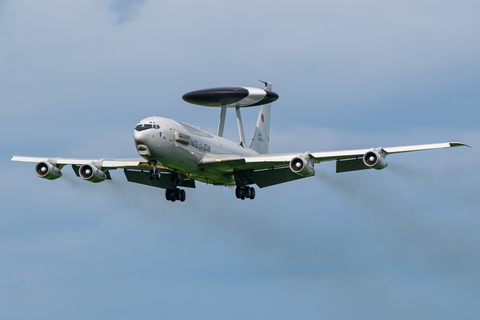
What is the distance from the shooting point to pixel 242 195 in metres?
63.7

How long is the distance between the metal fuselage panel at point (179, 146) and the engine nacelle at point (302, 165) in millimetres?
7360

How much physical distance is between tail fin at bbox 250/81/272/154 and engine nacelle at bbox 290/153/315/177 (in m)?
18.0

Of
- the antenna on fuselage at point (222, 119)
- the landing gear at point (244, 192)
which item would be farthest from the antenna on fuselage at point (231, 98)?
the landing gear at point (244, 192)

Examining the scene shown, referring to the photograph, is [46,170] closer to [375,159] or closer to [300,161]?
[300,161]

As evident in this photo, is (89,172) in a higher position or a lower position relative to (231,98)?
lower

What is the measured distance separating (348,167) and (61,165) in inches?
968

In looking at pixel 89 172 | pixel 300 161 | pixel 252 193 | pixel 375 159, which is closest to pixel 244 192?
pixel 252 193

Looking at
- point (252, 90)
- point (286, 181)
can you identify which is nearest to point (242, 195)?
point (286, 181)

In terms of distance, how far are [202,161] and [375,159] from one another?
1368 centimetres

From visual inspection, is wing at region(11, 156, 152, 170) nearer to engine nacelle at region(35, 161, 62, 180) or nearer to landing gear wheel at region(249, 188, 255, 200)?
engine nacelle at region(35, 161, 62, 180)

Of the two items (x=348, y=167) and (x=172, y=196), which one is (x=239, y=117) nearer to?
(x=172, y=196)

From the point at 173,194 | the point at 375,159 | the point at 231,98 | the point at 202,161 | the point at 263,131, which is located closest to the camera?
the point at 375,159

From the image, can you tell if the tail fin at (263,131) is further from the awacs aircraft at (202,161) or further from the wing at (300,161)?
the wing at (300,161)

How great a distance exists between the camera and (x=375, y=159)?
5394 cm
